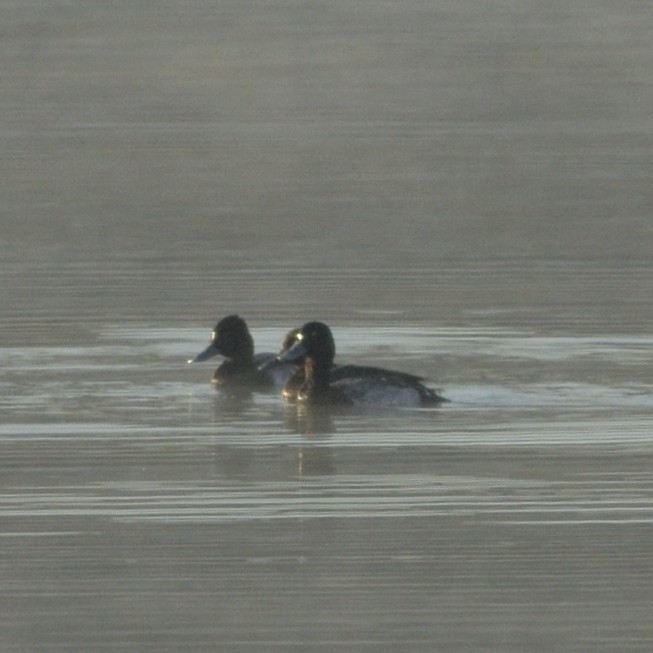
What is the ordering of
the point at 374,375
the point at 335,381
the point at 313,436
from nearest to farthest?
the point at 313,436 < the point at 374,375 < the point at 335,381

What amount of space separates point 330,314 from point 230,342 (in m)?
1.51

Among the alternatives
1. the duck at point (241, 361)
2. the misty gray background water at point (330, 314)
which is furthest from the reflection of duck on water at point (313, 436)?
the duck at point (241, 361)

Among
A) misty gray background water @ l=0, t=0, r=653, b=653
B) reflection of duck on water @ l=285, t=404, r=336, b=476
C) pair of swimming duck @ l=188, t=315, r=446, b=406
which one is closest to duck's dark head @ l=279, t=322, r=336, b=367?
pair of swimming duck @ l=188, t=315, r=446, b=406

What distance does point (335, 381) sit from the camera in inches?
414

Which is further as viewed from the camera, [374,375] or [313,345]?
[313,345]

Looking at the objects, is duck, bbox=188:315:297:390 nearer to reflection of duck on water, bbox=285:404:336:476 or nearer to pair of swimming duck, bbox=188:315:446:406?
pair of swimming duck, bbox=188:315:446:406

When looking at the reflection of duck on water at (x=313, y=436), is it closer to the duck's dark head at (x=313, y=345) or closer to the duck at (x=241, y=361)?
the duck's dark head at (x=313, y=345)

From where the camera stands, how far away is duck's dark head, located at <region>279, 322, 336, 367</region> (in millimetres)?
10922

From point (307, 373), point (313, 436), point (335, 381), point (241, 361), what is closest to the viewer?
point (313, 436)

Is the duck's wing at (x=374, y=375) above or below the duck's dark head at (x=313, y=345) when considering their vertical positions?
below

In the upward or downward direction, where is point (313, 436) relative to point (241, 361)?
downward

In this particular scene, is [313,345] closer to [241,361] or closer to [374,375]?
[241,361]

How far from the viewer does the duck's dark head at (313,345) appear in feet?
35.8

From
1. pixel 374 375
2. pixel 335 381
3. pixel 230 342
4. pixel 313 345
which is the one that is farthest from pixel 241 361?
pixel 374 375
